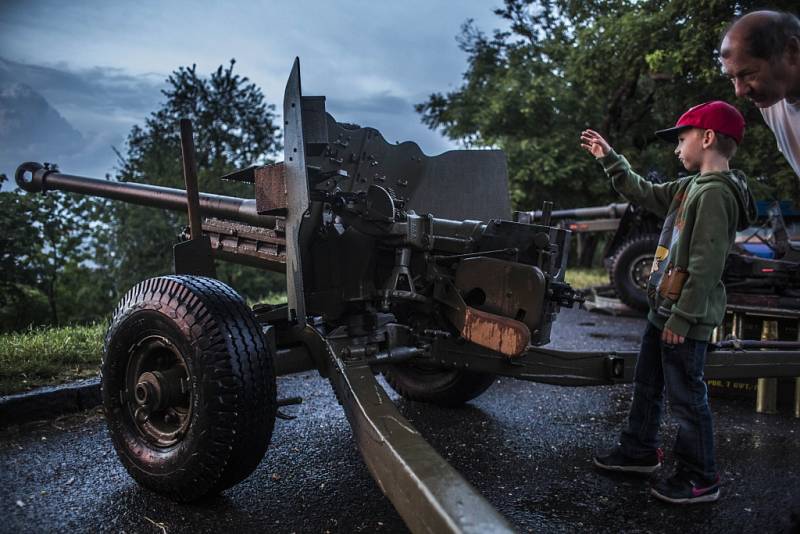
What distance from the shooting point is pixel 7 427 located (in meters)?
3.63

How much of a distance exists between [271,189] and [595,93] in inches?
605

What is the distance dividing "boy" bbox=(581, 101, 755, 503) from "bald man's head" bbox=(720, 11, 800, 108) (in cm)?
70

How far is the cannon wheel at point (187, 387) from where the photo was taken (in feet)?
8.04

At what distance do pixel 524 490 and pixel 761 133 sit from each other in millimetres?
12063

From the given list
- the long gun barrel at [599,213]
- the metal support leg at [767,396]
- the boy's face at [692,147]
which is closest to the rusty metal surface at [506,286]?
the boy's face at [692,147]

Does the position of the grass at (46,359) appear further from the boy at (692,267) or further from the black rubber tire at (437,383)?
the boy at (692,267)

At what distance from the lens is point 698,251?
264 cm

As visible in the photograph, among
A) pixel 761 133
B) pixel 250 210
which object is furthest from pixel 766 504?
pixel 761 133

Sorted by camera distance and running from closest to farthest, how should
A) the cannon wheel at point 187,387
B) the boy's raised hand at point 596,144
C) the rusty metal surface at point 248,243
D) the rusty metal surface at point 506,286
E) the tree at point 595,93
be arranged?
the cannon wheel at point 187,387 < the rusty metal surface at point 506,286 < the boy's raised hand at point 596,144 < the rusty metal surface at point 248,243 < the tree at point 595,93

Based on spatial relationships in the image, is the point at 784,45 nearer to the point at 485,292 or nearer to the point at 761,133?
the point at 485,292

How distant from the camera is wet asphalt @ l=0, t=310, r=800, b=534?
8.59 ft

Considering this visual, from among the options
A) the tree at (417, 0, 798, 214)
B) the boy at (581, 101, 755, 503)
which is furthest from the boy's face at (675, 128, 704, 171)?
the tree at (417, 0, 798, 214)

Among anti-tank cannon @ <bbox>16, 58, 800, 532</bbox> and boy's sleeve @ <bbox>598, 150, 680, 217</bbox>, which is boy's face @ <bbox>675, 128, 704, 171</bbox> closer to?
boy's sleeve @ <bbox>598, 150, 680, 217</bbox>

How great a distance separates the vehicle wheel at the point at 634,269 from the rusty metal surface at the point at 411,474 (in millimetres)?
7320
